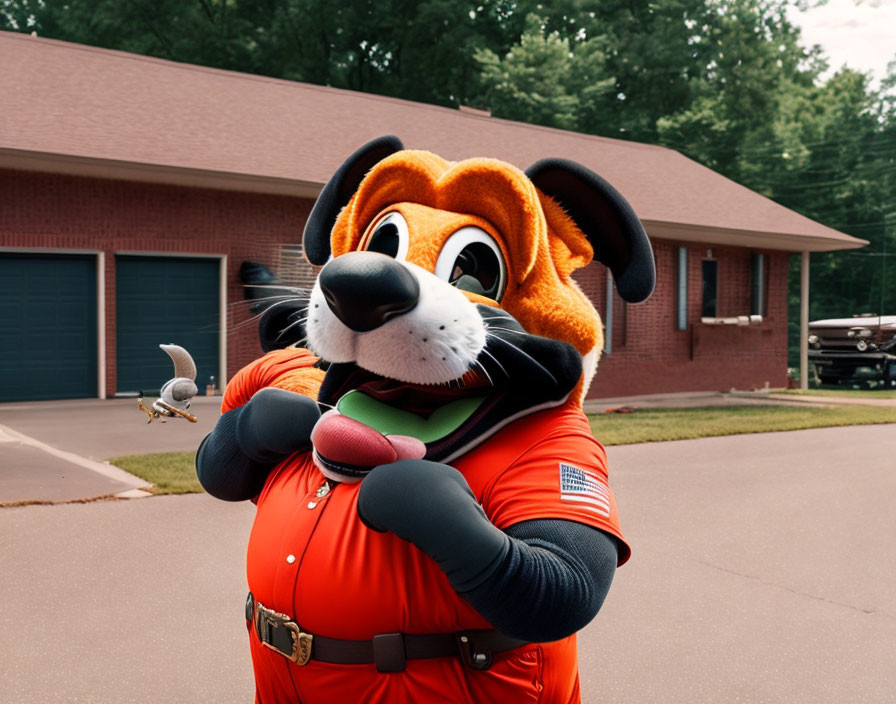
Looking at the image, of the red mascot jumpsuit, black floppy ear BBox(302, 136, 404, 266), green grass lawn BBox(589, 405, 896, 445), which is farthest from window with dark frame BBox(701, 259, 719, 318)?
the red mascot jumpsuit

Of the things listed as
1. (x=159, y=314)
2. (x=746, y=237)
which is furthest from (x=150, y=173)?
(x=746, y=237)

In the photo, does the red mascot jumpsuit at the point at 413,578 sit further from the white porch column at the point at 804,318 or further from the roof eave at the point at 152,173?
the white porch column at the point at 804,318

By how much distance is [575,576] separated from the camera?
→ 1.74 meters

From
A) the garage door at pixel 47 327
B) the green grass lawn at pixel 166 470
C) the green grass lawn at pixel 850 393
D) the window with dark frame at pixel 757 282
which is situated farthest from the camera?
the green grass lawn at pixel 850 393

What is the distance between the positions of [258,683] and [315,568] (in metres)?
0.37

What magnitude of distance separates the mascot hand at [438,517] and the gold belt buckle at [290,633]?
1.34 ft

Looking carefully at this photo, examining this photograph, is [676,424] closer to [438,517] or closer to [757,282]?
[757,282]

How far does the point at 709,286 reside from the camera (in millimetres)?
20938

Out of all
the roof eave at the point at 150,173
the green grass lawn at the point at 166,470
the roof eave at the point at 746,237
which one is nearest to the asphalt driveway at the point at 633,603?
the green grass lawn at the point at 166,470

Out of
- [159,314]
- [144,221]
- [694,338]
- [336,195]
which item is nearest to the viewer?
[336,195]

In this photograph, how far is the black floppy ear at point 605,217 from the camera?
2225 millimetres

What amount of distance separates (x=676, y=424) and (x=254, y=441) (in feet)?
40.5

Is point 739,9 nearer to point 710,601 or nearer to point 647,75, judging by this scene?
point 647,75

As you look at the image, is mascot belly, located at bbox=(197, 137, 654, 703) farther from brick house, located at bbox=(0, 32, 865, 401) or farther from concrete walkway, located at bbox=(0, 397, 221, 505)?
brick house, located at bbox=(0, 32, 865, 401)
